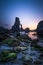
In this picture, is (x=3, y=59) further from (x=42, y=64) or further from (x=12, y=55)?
(x=42, y=64)

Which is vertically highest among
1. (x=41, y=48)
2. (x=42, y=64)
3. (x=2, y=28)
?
(x=2, y=28)

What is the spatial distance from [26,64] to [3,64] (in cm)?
72

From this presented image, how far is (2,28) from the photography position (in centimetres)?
1249

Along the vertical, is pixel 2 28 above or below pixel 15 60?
above

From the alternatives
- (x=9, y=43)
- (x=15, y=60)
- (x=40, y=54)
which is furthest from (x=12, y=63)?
(x=9, y=43)

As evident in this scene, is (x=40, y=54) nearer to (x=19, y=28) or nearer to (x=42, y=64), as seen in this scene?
(x=42, y=64)

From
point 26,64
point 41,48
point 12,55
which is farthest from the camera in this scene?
point 41,48

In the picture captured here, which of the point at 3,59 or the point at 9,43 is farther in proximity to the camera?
the point at 9,43

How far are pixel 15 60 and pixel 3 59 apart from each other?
1.39ft

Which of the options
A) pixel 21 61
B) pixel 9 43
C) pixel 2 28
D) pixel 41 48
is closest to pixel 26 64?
pixel 21 61

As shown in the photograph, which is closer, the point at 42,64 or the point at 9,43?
the point at 42,64

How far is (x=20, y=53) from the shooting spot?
5242 millimetres

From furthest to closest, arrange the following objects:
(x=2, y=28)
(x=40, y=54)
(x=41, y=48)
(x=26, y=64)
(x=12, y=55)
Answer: (x=2, y=28)
(x=41, y=48)
(x=40, y=54)
(x=12, y=55)
(x=26, y=64)

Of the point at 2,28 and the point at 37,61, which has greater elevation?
the point at 2,28
